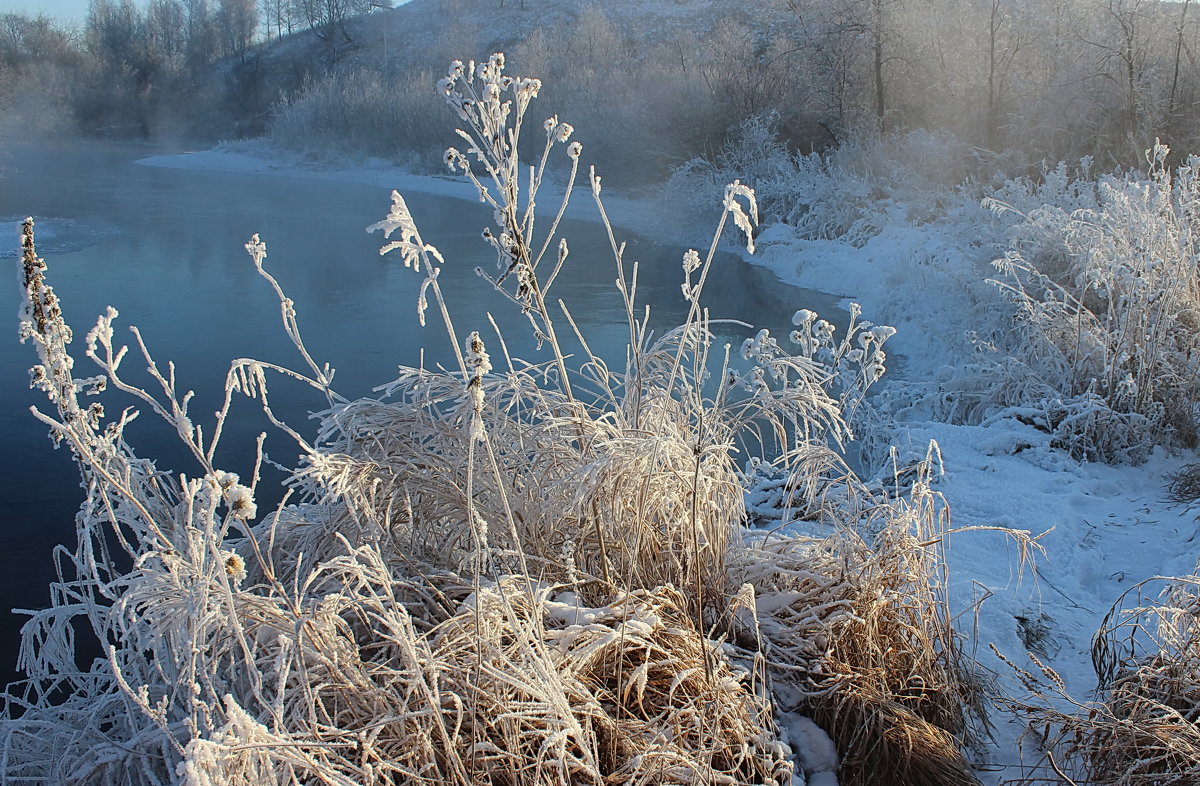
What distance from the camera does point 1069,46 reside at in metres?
17.7

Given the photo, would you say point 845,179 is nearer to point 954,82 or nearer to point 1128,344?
point 954,82

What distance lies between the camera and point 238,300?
10.3 metres

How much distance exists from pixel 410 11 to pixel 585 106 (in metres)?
42.6

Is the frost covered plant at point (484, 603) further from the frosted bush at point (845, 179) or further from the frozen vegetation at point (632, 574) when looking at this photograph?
the frosted bush at point (845, 179)

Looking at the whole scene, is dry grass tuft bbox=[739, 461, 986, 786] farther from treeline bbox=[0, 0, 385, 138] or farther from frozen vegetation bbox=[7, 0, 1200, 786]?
treeline bbox=[0, 0, 385, 138]

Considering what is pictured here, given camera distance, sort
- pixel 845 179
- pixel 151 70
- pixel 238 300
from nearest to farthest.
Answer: pixel 238 300 < pixel 845 179 < pixel 151 70

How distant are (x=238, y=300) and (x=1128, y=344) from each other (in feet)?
28.4

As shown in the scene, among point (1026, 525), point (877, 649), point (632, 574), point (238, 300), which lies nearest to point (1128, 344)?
point (1026, 525)

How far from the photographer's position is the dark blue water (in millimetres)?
5848

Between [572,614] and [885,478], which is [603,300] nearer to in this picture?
[885,478]

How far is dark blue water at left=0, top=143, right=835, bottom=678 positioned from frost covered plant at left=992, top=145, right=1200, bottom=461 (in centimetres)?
349

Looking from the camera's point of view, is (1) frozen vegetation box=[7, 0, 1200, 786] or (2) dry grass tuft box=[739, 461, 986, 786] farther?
(2) dry grass tuft box=[739, 461, 986, 786]

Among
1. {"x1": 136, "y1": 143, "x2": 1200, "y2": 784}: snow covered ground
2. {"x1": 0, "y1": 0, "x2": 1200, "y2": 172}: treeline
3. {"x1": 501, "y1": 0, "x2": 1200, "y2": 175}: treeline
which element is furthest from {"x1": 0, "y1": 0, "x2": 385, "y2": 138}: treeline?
{"x1": 136, "y1": 143, "x2": 1200, "y2": 784}: snow covered ground

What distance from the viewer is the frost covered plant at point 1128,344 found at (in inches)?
203
